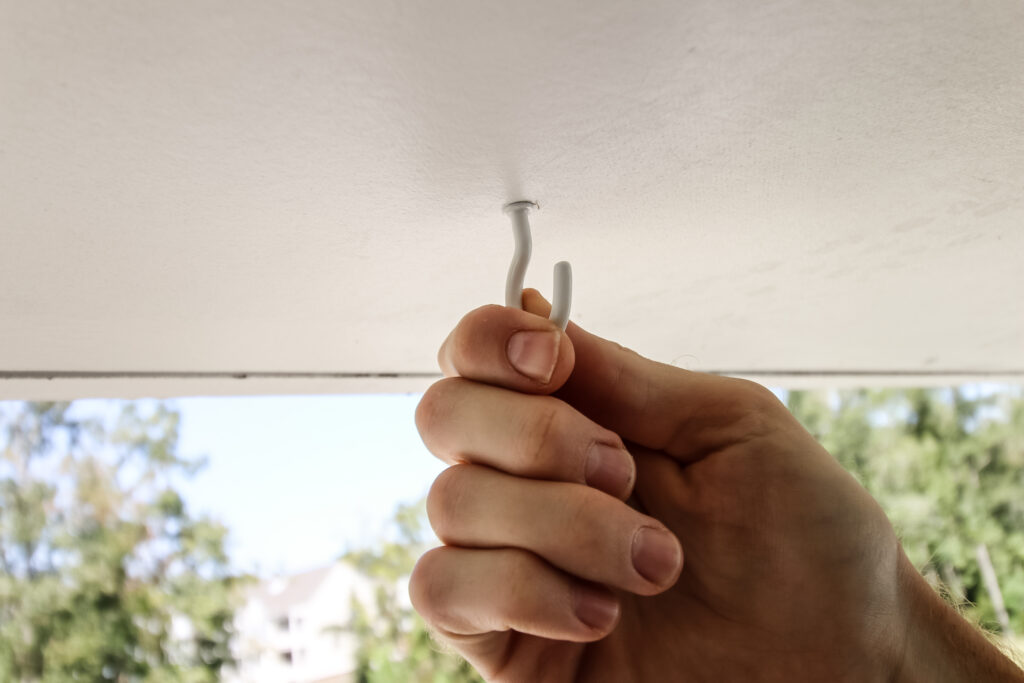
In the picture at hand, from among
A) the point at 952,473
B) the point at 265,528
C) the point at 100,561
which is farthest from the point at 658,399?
the point at 952,473

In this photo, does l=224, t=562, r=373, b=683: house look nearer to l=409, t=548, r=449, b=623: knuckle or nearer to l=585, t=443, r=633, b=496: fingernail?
Result: l=409, t=548, r=449, b=623: knuckle

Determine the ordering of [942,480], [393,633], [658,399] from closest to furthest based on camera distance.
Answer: [658,399], [393,633], [942,480]

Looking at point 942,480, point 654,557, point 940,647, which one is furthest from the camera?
point 942,480

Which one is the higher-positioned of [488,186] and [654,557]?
[488,186]

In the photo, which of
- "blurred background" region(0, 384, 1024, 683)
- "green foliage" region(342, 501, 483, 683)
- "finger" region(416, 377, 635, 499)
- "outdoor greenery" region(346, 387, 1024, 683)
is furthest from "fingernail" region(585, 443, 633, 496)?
"outdoor greenery" region(346, 387, 1024, 683)

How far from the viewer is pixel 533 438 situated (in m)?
0.81

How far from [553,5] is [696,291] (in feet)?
2.62

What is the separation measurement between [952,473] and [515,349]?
16.6m

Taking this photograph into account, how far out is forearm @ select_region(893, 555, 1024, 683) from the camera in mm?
1055

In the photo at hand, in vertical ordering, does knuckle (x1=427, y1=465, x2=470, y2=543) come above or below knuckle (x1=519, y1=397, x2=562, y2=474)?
below

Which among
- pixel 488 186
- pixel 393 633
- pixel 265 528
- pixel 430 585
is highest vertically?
pixel 488 186

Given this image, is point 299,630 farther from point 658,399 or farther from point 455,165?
point 455,165

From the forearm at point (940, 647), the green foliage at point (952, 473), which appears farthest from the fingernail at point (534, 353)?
the green foliage at point (952, 473)

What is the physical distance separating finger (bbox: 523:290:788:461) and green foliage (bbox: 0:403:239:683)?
40.4ft
